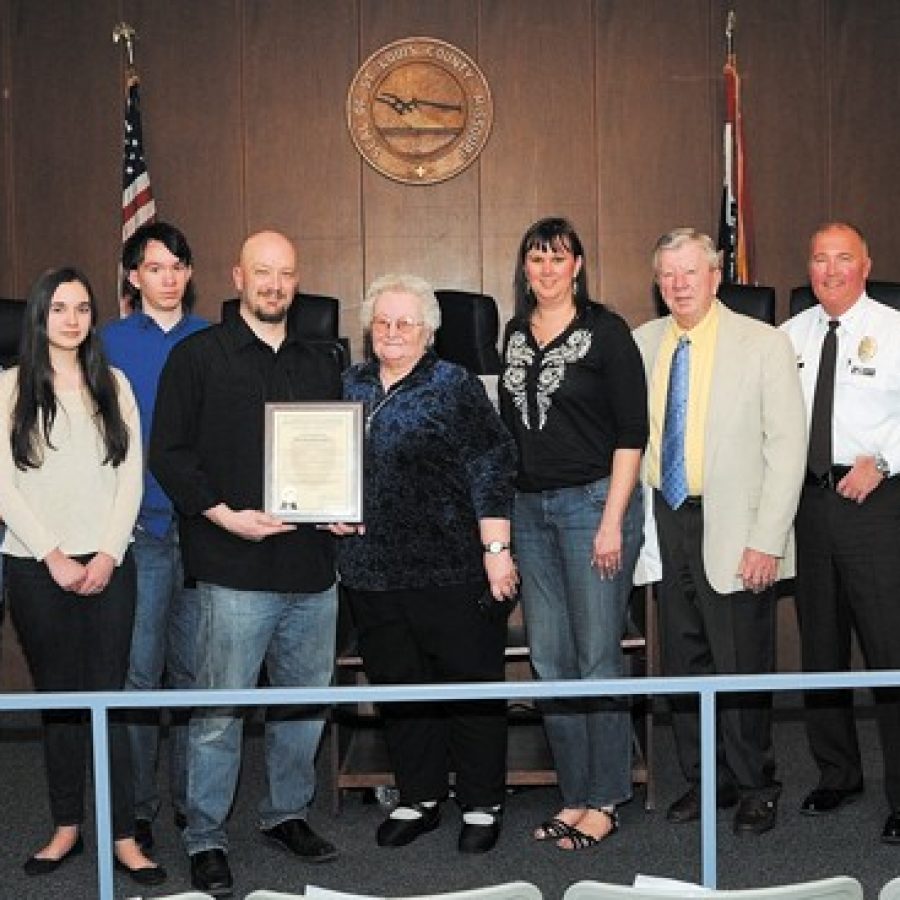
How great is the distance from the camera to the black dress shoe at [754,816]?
429 centimetres

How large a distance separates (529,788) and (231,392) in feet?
5.47

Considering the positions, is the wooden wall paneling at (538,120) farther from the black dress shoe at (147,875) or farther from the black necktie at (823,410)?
the black dress shoe at (147,875)

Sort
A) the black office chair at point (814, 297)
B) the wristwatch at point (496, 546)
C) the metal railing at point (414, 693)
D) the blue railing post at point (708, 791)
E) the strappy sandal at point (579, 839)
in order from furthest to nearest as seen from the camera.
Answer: the black office chair at point (814, 297)
the strappy sandal at point (579, 839)
the wristwatch at point (496, 546)
the blue railing post at point (708, 791)
the metal railing at point (414, 693)

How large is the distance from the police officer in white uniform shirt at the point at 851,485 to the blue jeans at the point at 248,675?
1.34 metres

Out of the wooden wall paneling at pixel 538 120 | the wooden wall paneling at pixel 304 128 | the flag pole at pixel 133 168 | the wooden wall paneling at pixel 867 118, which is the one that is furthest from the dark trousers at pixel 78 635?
the wooden wall paneling at pixel 867 118

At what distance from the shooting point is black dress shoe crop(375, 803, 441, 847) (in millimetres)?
4254

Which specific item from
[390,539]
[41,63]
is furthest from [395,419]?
[41,63]

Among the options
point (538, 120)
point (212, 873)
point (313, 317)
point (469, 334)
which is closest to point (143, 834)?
point (212, 873)

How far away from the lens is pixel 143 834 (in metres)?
4.20

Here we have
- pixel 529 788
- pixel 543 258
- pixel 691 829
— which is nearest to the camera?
pixel 543 258

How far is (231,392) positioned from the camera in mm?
3881

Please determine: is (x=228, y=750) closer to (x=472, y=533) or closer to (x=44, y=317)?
(x=472, y=533)

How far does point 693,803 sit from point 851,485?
101 centimetres

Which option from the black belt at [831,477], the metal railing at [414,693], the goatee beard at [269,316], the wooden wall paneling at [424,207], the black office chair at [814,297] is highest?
the wooden wall paneling at [424,207]
